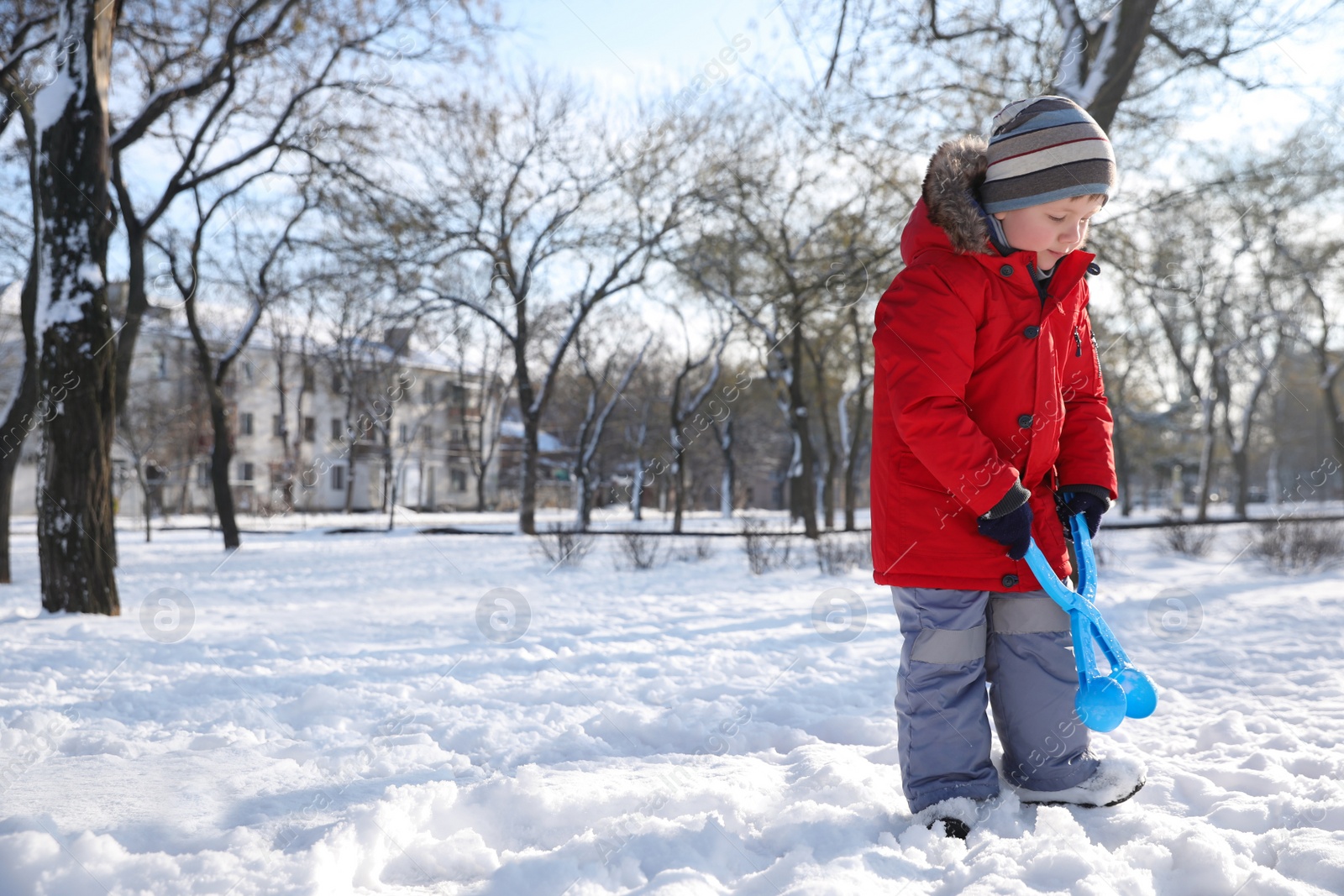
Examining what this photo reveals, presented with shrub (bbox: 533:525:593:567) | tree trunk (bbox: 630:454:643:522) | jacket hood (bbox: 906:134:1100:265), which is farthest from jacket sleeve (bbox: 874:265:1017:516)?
tree trunk (bbox: 630:454:643:522)

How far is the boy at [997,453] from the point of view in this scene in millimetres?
2307

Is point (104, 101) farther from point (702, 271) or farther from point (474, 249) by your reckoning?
point (702, 271)

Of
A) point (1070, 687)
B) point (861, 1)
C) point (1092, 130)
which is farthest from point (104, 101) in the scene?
point (1070, 687)

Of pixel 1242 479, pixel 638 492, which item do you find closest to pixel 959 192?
pixel 638 492

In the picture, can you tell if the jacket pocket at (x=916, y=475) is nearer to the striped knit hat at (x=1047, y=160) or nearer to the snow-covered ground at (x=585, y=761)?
the striped knit hat at (x=1047, y=160)

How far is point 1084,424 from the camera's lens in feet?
8.72

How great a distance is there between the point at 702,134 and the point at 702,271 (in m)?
2.58

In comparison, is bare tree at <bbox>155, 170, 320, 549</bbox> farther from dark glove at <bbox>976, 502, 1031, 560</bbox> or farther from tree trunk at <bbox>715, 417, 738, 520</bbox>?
tree trunk at <bbox>715, 417, 738, 520</bbox>

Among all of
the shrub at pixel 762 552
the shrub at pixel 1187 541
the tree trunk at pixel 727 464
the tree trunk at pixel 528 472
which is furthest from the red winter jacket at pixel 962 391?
the tree trunk at pixel 727 464

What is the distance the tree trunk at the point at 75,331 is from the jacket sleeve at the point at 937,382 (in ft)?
20.3

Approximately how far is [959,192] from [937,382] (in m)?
0.59

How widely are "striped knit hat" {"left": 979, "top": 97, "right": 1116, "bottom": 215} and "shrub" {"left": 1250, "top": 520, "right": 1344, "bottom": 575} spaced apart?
9045mm

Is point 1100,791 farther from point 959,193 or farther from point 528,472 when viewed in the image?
point 528,472

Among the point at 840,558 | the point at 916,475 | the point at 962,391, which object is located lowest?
the point at 840,558
